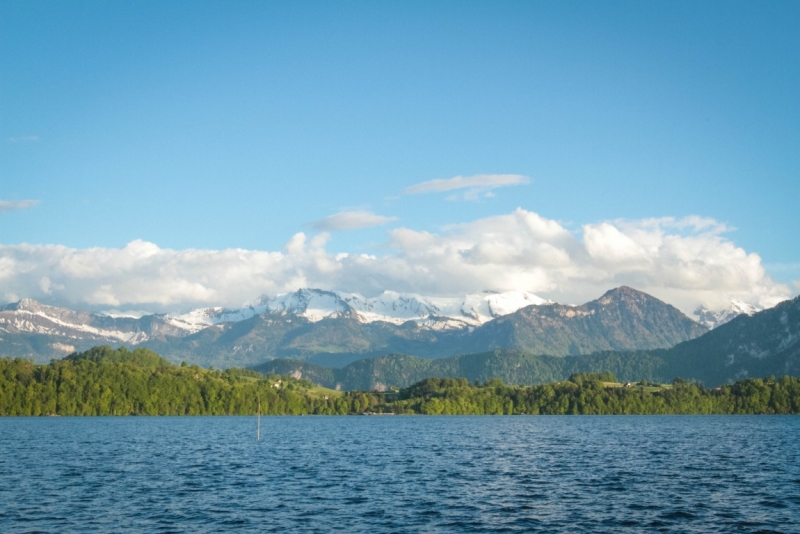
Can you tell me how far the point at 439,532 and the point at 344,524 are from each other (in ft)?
24.7

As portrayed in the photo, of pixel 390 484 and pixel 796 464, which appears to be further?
pixel 796 464

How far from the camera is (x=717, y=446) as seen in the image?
13938cm

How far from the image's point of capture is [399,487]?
8300 centimetres

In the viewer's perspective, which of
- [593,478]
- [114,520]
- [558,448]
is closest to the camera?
[114,520]

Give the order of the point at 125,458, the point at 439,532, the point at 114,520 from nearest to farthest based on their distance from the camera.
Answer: the point at 439,532 < the point at 114,520 < the point at 125,458

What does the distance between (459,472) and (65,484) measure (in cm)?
4331

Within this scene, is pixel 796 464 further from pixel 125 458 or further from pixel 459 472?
pixel 125 458

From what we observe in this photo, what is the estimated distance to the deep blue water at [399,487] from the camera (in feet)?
204

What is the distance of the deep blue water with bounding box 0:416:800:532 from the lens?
204ft

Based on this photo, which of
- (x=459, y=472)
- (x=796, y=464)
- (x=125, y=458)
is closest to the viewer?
(x=459, y=472)

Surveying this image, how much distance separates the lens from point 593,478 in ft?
295

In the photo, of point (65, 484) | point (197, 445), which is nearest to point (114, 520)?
point (65, 484)

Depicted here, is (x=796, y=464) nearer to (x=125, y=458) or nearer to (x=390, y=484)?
(x=390, y=484)

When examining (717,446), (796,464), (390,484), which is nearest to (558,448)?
(717,446)
